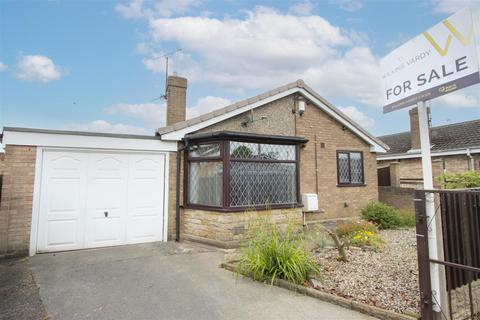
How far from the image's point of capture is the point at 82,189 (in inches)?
263

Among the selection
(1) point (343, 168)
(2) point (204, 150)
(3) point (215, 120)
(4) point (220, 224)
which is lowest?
(4) point (220, 224)

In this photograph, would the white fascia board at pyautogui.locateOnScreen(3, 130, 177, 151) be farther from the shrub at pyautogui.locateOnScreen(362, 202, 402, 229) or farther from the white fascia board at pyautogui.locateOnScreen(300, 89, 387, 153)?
the shrub at pyautogui.locateOnScreen(362, 202, 402, 229)

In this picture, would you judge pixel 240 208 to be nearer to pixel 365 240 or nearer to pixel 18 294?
pixel 365 240

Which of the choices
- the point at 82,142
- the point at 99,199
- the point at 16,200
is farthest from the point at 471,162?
the point at 16,200

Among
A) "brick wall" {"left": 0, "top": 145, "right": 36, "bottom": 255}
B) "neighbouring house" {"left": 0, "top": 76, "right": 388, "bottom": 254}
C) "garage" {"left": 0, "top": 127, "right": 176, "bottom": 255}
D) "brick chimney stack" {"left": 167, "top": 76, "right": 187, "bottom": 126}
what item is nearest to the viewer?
"brick wall" {"left": 0, "top": 145, "right": 36, "bottom": 255}

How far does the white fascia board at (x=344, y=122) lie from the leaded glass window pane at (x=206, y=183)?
469 cm

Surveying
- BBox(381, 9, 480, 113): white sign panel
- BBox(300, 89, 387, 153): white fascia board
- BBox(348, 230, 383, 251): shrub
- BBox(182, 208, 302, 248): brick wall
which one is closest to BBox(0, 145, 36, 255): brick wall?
BBox(182, 208, 302, 248): brick wall

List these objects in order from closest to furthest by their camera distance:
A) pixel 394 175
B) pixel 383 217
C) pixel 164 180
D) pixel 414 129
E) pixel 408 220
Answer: pixel 164 180 < pixel 383 217 < pixel 408 220 < pixel 394 175 < pixel 414 129

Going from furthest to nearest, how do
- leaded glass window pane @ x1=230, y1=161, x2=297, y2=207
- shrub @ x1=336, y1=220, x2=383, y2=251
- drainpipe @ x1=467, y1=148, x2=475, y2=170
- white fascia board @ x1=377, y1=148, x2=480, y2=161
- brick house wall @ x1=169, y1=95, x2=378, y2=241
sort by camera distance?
white fascia board @ x1=377, y1=148, x2=480, y2=161
drainpipe @ x1=467, y1=148, x2=475, y2=170
brick house wall @ x1=169, y1=95, x2=378, y2=241
leaded glass window pane @ x1=230, y1=161, x2=297, y2=207
shrub @ x1=336, y1=220, x2=383, y2=251

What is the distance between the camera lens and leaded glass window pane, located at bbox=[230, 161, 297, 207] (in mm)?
7341

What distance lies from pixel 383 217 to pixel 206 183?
6149mm

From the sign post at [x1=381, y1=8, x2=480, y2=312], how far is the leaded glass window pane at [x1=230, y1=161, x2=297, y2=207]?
4363mm

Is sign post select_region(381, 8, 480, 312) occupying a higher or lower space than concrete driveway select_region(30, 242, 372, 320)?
higher

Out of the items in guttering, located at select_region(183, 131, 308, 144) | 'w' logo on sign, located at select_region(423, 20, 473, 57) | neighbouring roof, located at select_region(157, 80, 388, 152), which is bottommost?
guttering, located at select_region(183, 131, 308, 144)
